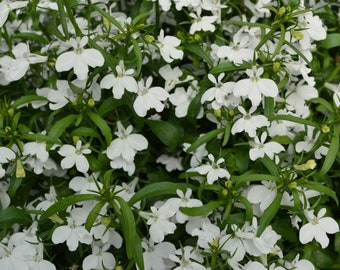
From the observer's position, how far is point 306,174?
210cm

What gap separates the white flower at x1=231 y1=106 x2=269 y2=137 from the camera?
6.66 ft

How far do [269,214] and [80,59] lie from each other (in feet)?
2.48

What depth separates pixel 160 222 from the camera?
2006 millimetres

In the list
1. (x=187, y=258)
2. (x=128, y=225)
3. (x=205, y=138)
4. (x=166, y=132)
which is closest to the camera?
(x=128, y=225)

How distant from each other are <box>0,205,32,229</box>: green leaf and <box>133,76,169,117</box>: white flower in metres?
0.52

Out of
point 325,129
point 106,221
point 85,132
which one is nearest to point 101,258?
point 106,221

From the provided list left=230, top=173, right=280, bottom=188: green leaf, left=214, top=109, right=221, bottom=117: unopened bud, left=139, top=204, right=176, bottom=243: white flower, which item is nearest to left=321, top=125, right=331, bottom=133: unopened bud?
left=230, top=173, right=280, bottom=188: green leaf

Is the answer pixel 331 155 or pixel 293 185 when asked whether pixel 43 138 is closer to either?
pixel 293 185

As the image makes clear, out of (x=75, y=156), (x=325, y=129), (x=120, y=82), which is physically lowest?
(x=75, y=156)

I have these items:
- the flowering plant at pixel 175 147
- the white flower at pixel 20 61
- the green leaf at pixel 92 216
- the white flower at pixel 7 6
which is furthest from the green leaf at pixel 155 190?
the white flower at pixel 7 6

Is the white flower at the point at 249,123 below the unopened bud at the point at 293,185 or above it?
above

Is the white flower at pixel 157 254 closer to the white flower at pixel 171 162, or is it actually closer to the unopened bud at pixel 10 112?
the white flower at pixel 171 162

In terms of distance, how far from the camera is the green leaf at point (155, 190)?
6.63 feet

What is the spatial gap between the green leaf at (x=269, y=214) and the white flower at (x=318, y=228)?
117 mm
